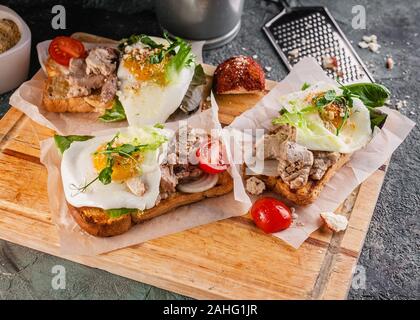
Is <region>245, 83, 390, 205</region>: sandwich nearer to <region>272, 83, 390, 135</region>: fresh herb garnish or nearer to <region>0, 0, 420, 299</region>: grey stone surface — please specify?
<region>272, 83, 390, 135</region>: fresh herb garnish

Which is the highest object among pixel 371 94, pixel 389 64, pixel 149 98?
pixel 149 98

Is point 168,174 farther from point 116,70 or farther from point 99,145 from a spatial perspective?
point 116,70

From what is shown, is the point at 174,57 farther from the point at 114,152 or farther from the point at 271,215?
the point at 271,215

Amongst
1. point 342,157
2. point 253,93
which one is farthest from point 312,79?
point 342,157

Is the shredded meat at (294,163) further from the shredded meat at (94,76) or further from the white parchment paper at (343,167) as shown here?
the shredded meat at (94,76)

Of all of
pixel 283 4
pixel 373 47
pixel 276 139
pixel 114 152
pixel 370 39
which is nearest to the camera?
pixel 114 152

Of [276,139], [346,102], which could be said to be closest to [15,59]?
[276,139]
